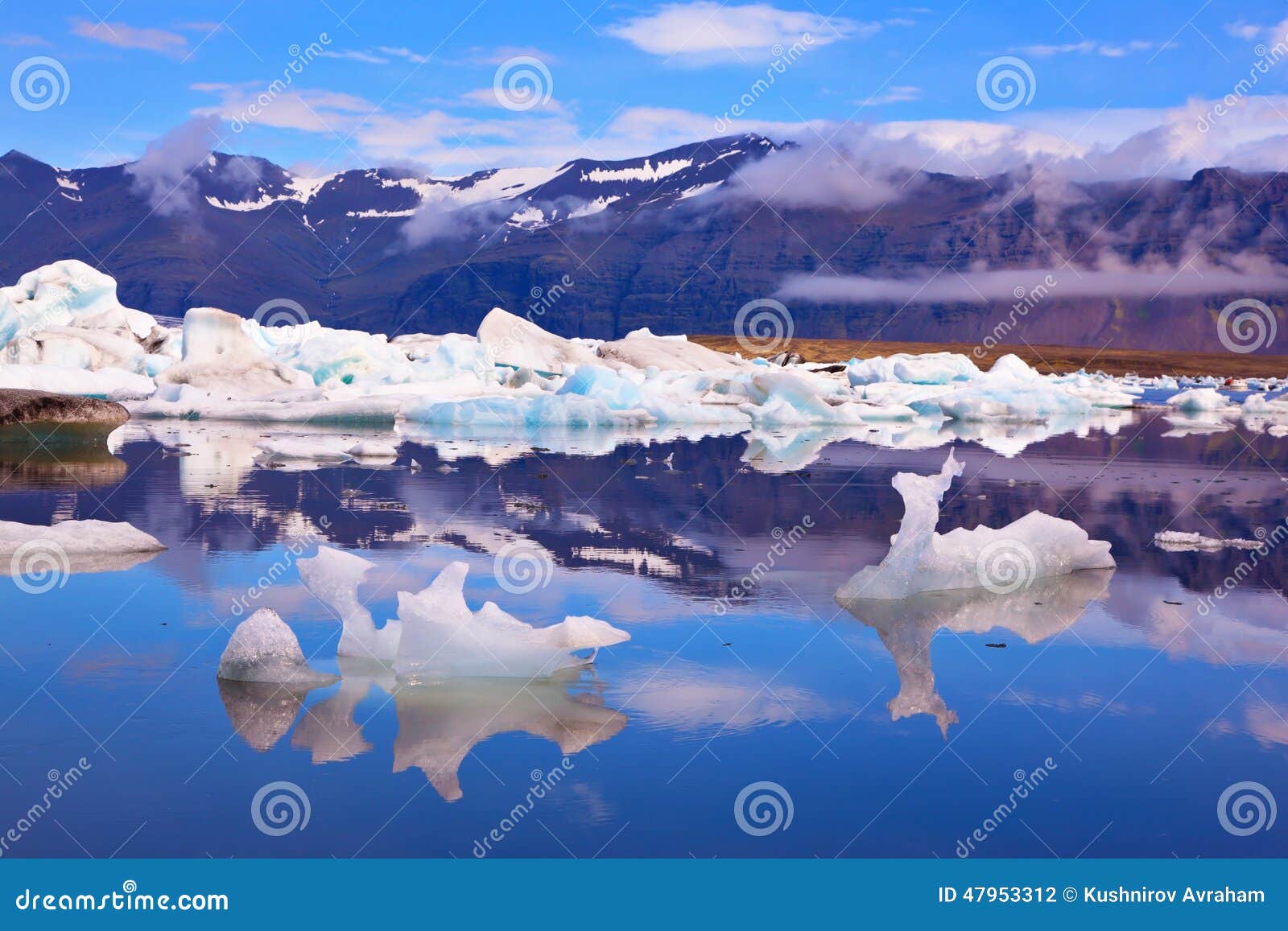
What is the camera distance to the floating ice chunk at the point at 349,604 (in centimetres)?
550

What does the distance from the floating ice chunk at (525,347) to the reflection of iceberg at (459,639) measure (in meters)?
26.5

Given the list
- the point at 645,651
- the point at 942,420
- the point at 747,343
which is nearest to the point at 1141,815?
the point at 645,651

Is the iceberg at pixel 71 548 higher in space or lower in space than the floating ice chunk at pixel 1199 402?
lower

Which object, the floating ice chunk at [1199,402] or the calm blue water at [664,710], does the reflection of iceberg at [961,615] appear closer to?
the calm blue water at [664,710]

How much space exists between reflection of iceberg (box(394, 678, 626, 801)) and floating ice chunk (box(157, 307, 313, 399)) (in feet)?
62.9

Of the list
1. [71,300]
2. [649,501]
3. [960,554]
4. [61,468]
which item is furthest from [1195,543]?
[71,300]

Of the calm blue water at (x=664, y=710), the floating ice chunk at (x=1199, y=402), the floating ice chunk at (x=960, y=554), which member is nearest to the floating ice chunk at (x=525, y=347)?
the floating ice chunk at (x=1199, y=402)

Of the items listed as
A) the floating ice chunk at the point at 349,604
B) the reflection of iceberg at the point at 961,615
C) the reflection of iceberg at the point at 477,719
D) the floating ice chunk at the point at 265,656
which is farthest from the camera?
the reflection of iceberg at the point at 961,615

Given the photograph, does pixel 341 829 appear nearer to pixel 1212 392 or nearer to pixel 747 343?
pixel 1212 392

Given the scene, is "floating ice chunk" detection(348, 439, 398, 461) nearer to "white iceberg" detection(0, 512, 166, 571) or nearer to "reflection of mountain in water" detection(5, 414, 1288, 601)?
"reflection of mountain in water" detection(5, 414, 1288, 601)

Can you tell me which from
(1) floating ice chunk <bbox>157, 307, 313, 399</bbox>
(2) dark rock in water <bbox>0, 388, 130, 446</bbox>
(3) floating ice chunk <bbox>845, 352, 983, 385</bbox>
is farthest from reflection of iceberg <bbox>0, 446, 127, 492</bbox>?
(3) floating ice chunk <bbox>845, 352, 983, 385</bbox>

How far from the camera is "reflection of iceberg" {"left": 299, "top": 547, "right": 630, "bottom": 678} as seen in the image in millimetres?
5371

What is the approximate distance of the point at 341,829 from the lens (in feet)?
12.3

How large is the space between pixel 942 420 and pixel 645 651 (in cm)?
2307
